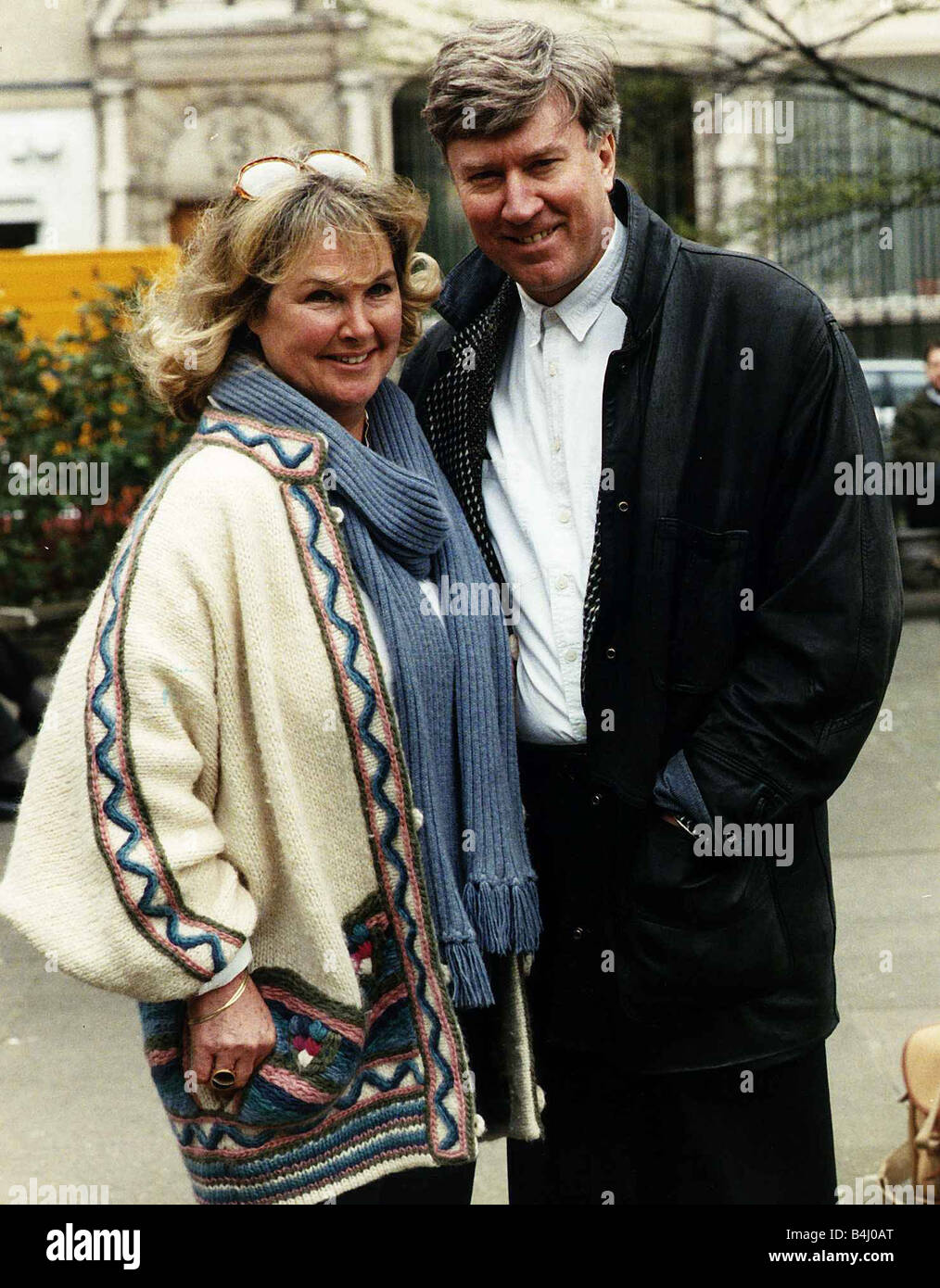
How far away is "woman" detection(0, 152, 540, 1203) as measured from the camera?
7.29 ft

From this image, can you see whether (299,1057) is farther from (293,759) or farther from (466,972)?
(293,759)

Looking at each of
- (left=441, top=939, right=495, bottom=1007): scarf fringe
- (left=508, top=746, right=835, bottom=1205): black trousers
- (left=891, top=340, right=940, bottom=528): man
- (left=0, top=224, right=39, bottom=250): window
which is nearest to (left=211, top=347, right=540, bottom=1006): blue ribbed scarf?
(left=441, top=939, right=495, bottom=1007): scarf fringe

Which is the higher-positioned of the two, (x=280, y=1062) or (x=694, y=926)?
(x=694, y=926)

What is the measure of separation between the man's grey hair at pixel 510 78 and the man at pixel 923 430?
8.48m

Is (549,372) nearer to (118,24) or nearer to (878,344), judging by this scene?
(878,344)

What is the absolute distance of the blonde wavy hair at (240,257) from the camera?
2375 millimetres

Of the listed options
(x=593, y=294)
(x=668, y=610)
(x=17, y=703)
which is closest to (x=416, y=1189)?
(x=668, y=610)

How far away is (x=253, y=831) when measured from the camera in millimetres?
2316

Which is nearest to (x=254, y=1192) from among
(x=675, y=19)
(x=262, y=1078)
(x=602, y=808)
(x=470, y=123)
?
(x=262, y=1078)

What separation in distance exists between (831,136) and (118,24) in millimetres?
7044

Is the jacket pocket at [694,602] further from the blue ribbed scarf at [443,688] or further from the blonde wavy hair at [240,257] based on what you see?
the blonde wavy hair at [240,257]

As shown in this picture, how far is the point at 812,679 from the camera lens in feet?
7.84

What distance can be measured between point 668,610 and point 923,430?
8.67 metres

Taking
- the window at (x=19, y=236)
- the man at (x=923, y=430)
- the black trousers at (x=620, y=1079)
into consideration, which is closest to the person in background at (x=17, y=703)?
the black trousers at (x=620, y=1079)
